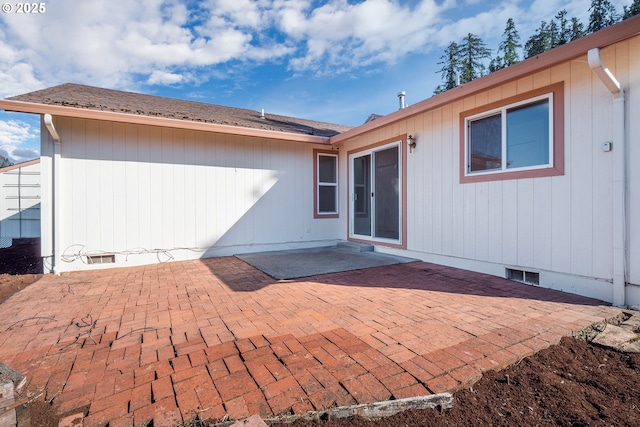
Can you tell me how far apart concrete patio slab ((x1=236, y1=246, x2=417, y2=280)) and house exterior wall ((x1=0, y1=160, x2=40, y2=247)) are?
7533 mm

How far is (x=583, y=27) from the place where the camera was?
18.1 meters

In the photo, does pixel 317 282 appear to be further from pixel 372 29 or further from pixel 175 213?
pixel 372 29

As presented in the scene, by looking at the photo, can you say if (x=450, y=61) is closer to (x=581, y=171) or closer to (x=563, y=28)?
(x=563, y=28)

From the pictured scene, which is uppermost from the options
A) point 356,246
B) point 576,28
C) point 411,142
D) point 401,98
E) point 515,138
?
point 576,28

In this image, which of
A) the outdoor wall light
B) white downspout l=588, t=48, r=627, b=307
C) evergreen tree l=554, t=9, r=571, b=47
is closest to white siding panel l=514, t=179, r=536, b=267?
white downspout l=588, t=48, r=627, b=307

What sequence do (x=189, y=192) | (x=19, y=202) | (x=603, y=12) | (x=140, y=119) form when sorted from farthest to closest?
(x=603, y=12)
(x=19, y=202)
(x=189, y=192)
(x=140, y=119)

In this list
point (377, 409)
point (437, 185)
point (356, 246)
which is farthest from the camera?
point (356, 246)

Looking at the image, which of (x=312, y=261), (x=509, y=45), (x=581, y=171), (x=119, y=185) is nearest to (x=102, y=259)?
(x=119, y=185)

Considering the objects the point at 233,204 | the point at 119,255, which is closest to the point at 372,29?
the point at 233,204

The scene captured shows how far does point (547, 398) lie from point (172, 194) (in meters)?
6.10

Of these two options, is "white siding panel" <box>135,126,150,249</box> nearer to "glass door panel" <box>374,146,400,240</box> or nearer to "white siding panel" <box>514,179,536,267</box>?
"glass door panel" <box>374,146,400,240</box>

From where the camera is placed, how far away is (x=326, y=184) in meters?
7.49

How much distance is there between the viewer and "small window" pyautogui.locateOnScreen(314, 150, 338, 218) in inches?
288

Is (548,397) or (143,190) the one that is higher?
(143,190)
